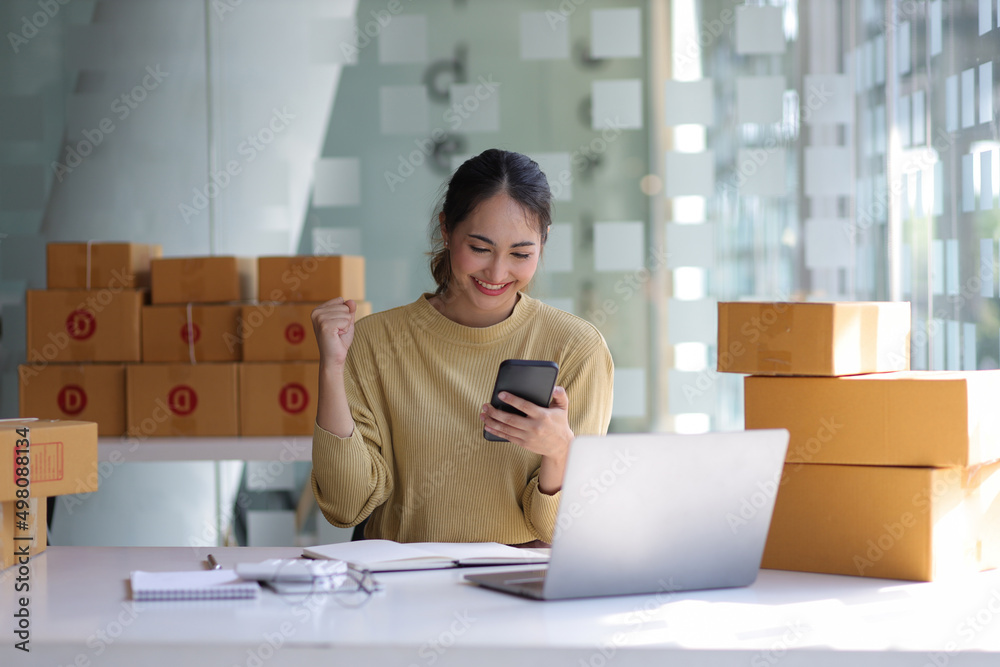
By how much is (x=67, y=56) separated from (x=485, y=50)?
1.54 metres

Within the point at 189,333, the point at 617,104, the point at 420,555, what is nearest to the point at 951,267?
the point at 617,104

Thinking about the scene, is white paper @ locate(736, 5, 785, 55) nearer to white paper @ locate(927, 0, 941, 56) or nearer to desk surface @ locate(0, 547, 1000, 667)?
white paper @ locate(927, 0, 941, 56)

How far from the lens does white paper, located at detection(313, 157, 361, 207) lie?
11.6ft

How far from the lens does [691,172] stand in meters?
3.50

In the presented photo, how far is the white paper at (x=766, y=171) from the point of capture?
3441mm

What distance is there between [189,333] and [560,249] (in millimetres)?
1320

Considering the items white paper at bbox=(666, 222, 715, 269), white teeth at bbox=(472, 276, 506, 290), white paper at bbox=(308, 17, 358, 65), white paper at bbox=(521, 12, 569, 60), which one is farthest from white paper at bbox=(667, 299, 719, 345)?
white teeth at bbox=(472, 276, 506, 290)

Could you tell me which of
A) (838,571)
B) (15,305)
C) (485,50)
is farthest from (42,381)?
(838,571)

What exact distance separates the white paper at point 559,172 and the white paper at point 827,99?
848 mm

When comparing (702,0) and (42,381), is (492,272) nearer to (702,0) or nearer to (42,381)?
(42,381)

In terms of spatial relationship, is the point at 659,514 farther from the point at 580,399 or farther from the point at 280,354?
the point at 280,354

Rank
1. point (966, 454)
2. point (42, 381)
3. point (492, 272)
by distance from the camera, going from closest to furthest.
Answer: point (966, 454)
point (492, 272)
point (42, 381)

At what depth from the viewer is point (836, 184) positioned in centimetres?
342
